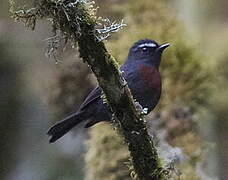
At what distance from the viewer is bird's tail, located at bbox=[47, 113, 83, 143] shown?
4.54 m

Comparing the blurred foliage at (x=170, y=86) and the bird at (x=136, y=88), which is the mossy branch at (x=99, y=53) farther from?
the blurred foliage at (x=170, y=86)

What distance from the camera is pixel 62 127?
4.59 metres

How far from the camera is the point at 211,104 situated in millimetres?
5266

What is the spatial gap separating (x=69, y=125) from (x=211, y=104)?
1.12 m

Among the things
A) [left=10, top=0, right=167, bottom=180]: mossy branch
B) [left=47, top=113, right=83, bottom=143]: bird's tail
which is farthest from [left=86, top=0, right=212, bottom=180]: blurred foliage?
[left=10, top=0, right=167, bottom=180]: mossy branch

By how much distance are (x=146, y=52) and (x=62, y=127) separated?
0.78 metres

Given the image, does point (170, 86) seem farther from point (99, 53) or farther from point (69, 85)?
point (99, 53)

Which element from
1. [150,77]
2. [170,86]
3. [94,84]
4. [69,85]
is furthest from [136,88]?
[69,85]

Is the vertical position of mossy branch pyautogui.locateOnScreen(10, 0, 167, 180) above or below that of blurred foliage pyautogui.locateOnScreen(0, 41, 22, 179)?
below

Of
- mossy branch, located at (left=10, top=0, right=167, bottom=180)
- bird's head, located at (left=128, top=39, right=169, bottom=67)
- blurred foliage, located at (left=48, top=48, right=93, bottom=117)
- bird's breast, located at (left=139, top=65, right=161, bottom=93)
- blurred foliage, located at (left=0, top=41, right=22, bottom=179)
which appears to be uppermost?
blurred foliage, located at (left=0, top=41, right=22, bottom=179)

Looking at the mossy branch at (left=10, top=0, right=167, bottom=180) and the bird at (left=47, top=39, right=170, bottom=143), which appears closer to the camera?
the mossy branch at (left=10, top=0, right=167, bottom=180)

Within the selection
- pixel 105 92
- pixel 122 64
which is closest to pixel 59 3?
pixel 105 92

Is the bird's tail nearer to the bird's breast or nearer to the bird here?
the bird

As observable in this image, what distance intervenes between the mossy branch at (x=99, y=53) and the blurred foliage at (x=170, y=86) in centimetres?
161
